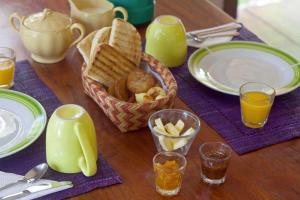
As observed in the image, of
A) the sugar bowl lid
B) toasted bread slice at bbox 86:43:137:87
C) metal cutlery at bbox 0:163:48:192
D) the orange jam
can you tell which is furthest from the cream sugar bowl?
the orange jam

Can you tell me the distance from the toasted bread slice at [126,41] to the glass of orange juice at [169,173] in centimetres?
33

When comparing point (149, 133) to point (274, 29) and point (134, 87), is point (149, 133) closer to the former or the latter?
point (134, 87)

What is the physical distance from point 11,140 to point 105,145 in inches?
8.0

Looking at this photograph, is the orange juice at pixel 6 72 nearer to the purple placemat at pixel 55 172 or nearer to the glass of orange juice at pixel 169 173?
the purple placemat at pixel 55 172

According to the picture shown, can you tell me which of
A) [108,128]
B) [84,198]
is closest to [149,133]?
[108,128]

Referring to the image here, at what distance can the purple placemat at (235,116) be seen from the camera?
122cm

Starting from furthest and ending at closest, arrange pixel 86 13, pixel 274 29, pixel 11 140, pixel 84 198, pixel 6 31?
pixel 274 29 < pixel 6 31 < pixel 86 13 < pixel 11 140 < pixel 84 198

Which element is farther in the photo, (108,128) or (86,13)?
(86,13)

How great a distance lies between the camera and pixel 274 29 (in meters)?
3.25

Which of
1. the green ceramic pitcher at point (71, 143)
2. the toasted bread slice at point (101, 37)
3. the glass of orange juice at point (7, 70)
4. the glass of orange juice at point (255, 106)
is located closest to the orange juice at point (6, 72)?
the glass of orange juice at point (7, 70)

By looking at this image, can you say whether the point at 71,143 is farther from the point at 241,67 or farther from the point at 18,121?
the point at 241,67

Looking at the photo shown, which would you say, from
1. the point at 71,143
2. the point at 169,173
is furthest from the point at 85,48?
the point at 169,173

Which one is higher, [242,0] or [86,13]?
[86,13]

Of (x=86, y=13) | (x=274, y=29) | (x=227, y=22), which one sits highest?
(x=86, y=13)
